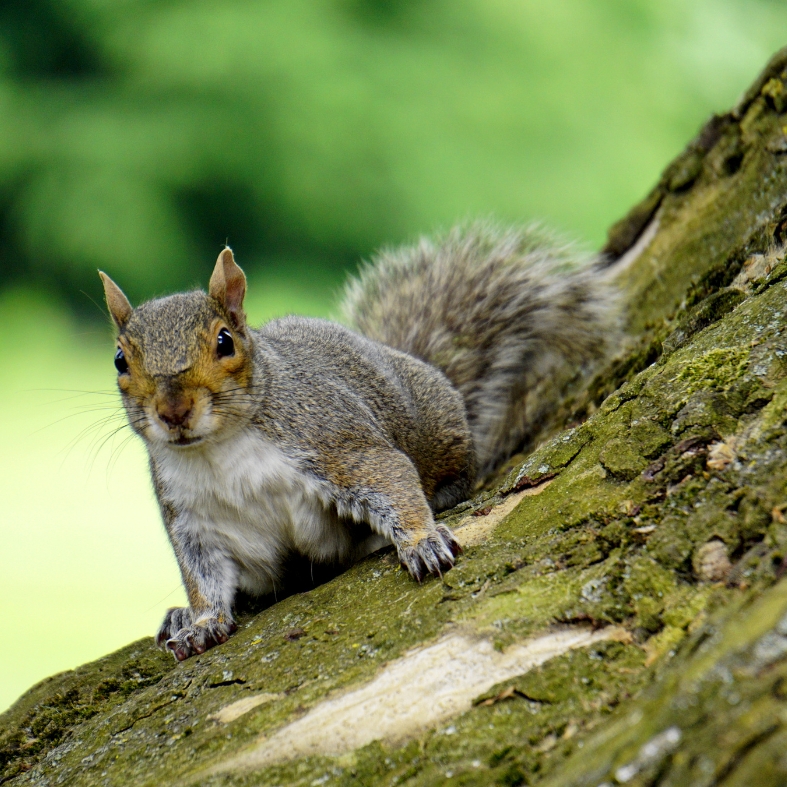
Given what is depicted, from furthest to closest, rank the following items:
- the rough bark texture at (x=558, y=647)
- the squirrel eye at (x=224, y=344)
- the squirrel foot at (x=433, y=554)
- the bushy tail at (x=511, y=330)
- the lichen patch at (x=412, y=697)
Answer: the bushy tail at (x=511, y=330) → the squirrel eye at (x=224, y=344) → the squirrel foot at (x=433, y=554) → the lichen patch at (x=412, y=697) → the rough bark texture at (x=558, y=647)

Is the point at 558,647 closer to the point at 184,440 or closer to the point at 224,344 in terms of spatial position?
the point at 184,440

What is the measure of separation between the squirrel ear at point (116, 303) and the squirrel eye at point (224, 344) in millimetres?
283

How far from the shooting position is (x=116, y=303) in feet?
5.94

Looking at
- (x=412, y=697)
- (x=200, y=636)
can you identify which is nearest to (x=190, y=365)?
(x=200, y=636)

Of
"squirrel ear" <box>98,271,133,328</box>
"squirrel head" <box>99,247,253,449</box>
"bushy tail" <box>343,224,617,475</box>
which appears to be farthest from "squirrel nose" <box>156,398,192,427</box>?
"bushy tail" <box>343,224,617,475</box>

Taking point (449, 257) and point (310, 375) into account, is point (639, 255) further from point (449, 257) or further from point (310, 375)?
point (310, 375)

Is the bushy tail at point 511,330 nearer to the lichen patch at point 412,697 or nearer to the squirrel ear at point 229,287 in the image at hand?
the squirrel ear at point 229,287

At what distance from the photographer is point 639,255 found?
2.61 meters

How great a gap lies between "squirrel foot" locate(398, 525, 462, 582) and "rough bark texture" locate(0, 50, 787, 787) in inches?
0.9

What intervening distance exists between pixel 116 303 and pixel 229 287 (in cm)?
26

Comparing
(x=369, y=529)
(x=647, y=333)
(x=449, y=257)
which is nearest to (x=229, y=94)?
(x=449, y=257)

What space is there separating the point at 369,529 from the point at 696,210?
1350 millimetres

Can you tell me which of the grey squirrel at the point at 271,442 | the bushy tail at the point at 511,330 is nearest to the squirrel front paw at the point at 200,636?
the grey squirrel at the point at 271,442

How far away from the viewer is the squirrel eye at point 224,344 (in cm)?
161
